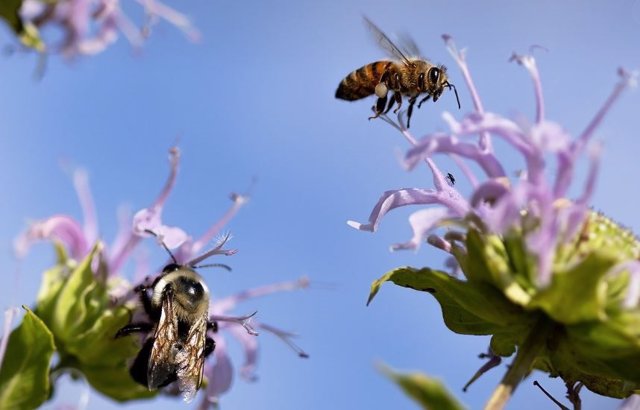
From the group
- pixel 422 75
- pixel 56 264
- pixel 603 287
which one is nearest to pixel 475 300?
pixel 603 287

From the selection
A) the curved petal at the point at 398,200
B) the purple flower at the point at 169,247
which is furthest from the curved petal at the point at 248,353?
the curved petal at the point at 398,200

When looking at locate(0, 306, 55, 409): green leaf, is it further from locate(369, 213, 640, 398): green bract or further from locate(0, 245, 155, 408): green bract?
locate(369, 213, 640, 398): green bract

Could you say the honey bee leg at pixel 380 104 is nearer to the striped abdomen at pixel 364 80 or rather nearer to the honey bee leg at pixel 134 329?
the striped abdomen at pixel 364 80

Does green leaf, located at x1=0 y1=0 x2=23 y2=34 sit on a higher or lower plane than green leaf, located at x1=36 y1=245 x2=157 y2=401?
higher

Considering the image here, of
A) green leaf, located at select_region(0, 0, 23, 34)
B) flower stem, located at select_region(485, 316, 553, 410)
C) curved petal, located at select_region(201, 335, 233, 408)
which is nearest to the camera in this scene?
flower stem, located at select_region(485, 316, 553, 410)

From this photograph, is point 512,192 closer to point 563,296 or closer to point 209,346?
point 563,296

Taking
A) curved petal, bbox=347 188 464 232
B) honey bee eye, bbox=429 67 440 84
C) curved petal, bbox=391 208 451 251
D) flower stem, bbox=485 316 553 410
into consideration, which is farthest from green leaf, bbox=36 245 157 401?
honey bee eye, bbox=429 67 440 84
